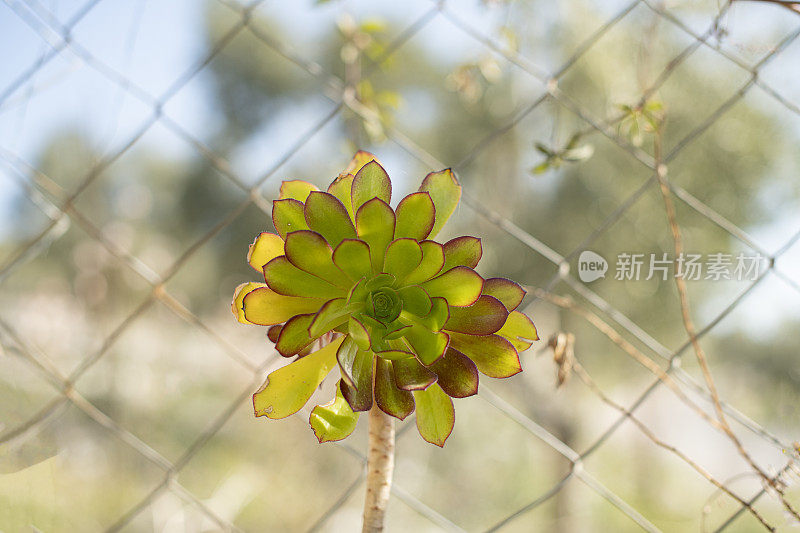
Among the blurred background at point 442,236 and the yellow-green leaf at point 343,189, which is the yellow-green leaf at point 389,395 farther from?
the blurred background at point 442,236

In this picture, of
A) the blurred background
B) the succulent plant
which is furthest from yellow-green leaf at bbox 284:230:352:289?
the blurred background

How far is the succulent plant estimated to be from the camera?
0.72 ft

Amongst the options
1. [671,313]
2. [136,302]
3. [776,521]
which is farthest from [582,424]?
[136,302]

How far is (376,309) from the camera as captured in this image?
0.23m

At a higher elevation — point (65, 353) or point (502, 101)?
point (502, 101)

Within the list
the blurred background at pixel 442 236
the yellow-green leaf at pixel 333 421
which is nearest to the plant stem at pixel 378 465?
the yellow-green leaf at pixel 333 421

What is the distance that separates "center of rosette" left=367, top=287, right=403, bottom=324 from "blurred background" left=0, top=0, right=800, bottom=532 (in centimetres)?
38

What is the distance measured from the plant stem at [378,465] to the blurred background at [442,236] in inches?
15.6

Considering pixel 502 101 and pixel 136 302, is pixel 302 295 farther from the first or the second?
pixel 136 302

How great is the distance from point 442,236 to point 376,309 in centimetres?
62

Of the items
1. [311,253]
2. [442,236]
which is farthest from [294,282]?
[442,236]

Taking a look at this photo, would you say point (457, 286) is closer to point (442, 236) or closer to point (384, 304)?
point (384, 304)

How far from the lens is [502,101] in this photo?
104cm

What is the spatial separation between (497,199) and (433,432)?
814 millimetres
